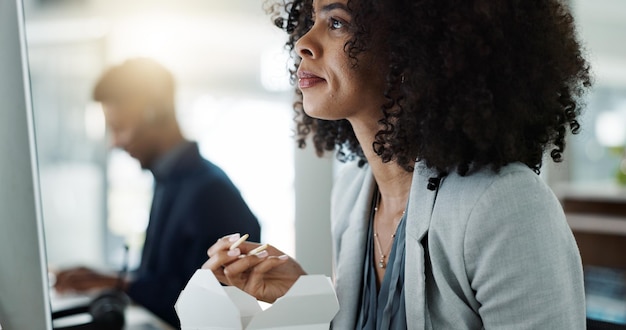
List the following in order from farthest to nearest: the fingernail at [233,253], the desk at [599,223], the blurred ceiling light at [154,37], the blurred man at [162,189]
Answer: the desk at [599,223]
the blurred ceiling light at [154,37]
the blurred man at [162,189]
the fingernail at [233,253]

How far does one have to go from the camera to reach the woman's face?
1143 mm

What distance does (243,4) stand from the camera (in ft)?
6.09

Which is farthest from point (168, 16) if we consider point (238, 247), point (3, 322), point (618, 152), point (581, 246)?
point (618, 152)

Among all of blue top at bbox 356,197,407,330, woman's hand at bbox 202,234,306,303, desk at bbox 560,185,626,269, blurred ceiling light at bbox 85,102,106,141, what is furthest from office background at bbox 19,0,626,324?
desk at bbox 560,185,626,269

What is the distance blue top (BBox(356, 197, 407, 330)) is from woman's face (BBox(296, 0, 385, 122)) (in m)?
0.24

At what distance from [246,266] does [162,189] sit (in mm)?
717

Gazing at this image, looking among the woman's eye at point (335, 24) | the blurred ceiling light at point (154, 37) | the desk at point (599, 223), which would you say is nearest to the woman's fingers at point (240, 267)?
the woman's eye at point (335, 24)

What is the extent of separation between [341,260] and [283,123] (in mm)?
669

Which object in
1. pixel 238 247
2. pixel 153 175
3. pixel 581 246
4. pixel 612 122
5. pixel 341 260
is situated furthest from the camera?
pixel 612 122

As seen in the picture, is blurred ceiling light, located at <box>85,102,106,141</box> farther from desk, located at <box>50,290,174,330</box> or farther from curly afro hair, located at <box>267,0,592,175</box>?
curly afro hair, located at <box>267,0,592,175</box>

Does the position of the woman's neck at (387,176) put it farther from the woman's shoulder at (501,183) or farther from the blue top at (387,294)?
the woman's shoulder at (501,183)

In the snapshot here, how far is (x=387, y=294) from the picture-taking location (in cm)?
117

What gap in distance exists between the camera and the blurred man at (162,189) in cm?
148

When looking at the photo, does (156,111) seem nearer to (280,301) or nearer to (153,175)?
(153,175)
